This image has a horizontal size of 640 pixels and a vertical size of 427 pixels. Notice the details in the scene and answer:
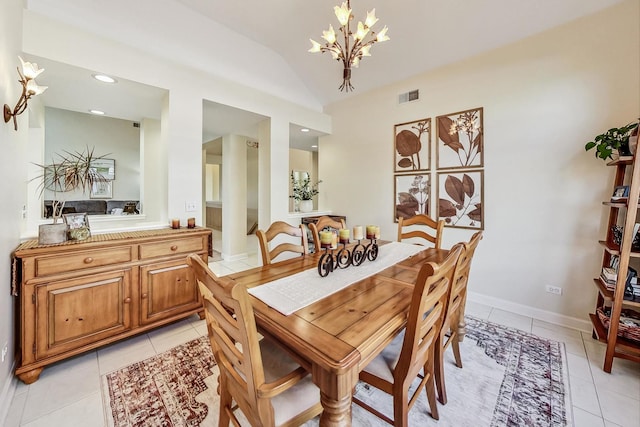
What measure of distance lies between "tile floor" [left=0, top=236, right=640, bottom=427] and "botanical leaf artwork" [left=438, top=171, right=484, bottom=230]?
1247 millimetres

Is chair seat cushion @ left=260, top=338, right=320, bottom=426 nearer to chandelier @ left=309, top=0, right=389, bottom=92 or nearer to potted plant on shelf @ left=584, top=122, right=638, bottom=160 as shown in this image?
chandelier @ left=309, top=0, right=389, bottom=92

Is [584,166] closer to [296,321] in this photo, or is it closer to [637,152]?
[637,152]

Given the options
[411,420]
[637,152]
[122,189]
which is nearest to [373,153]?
[637,152]

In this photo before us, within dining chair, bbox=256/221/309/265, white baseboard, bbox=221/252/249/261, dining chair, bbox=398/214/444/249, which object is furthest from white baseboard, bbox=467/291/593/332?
white baseboard, bbox=221/252/249/261

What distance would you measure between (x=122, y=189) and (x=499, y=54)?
5548 millimetres

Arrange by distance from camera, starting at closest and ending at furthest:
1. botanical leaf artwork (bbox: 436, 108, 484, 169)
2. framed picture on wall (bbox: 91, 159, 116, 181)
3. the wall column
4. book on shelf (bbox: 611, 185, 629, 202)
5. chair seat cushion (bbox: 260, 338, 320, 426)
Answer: chair seat cushion (bbox: 260, 338, 320, 426) < book on shelf (bbox: 611, 185, 629, 202) < botanical leaf artwork (bbox: 436, 108, 484, 169) < framed picture on wall (bbox: 91, 159, 116, 181) < the wall column

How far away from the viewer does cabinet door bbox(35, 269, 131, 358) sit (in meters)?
1.77

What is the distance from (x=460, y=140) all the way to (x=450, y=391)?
8.90 ft

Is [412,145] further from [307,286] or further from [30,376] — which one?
[30,376]

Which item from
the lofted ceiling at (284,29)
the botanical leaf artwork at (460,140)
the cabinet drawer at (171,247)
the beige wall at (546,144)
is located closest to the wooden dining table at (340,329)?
the cabinet drawer at (171,247)

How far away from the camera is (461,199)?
3.15 m

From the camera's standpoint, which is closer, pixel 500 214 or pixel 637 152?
pixel 637 152

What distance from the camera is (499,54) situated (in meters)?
2.87

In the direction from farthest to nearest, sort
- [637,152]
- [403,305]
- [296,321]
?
[637,152] → [403,305] → [296,321]
